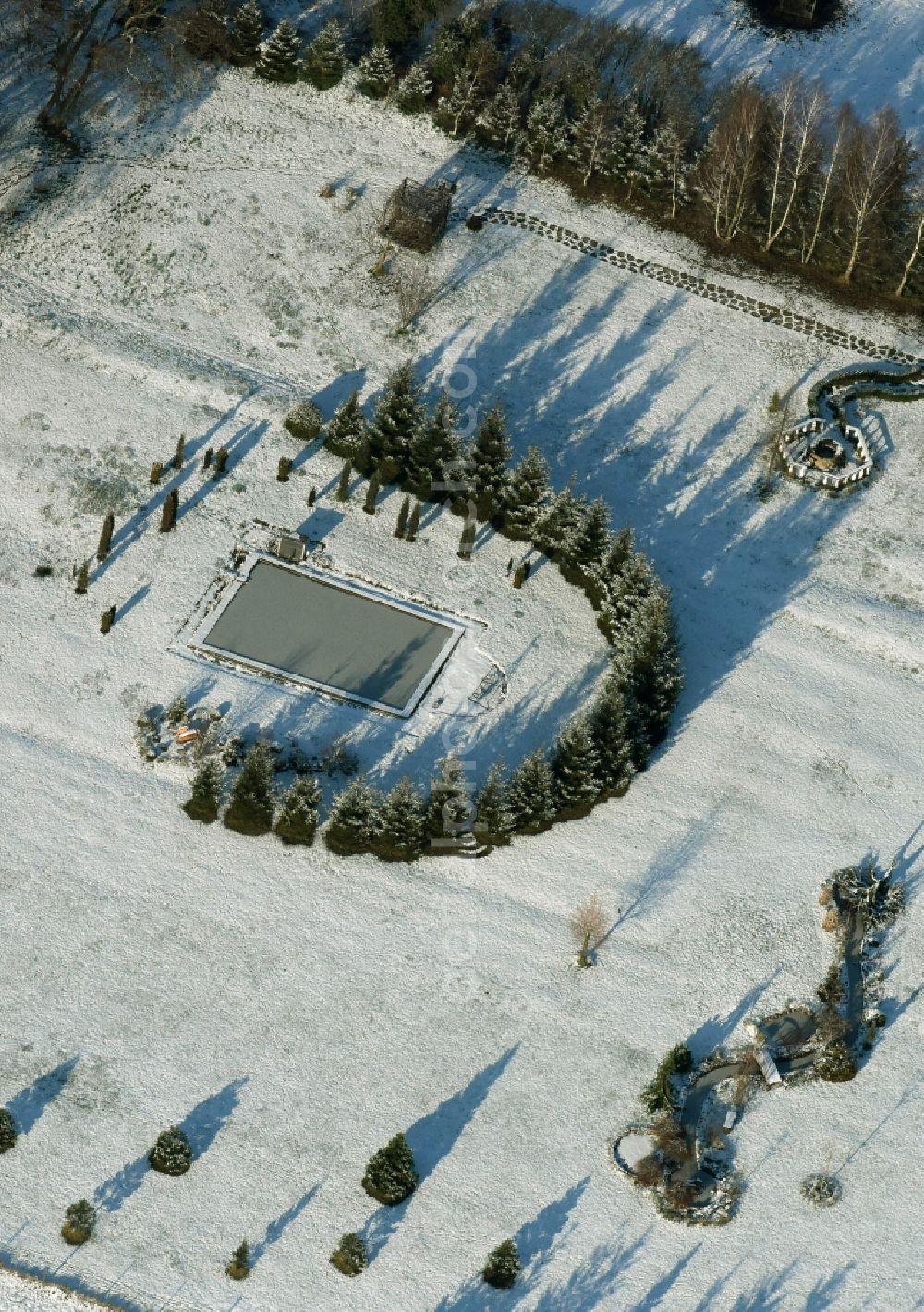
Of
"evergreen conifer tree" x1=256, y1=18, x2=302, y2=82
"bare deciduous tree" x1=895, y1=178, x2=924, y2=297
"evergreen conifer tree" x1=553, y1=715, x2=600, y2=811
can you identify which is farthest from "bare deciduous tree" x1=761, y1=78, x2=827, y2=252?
"evergreen conifer tree" x1=553, y1=715, x2=600, y2=811

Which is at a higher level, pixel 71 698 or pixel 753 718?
pixel 753 718

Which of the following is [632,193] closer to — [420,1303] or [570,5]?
[570,5]

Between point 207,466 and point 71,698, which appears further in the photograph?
point 207,466

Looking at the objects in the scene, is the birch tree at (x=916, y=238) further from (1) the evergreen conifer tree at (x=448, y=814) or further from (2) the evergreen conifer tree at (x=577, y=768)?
(1) the evergreen conifer tree at (x=448, y=814)

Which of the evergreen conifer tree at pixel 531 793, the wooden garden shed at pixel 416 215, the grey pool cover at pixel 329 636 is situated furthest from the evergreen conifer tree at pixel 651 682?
the wooden garden shed at pixel 416 215

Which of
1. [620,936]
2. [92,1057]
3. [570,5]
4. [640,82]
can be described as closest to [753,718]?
[620,936]
